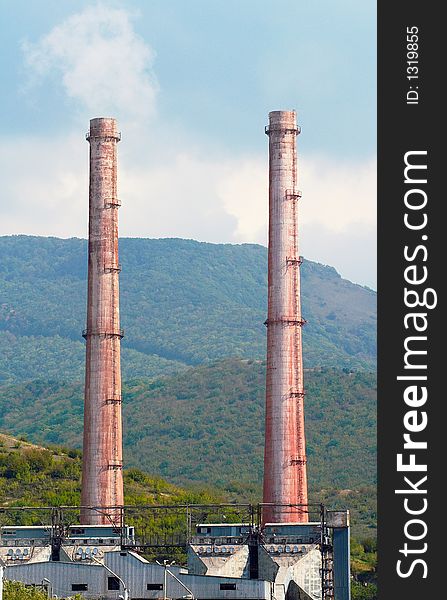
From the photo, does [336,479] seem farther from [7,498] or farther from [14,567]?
[14,567]

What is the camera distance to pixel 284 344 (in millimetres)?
75562

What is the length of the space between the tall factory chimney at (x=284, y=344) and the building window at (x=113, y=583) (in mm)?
8574

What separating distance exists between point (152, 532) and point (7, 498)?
14.3m

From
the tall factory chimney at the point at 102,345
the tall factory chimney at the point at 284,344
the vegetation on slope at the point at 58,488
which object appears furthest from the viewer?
the vegetation on slope at the point at 58,488

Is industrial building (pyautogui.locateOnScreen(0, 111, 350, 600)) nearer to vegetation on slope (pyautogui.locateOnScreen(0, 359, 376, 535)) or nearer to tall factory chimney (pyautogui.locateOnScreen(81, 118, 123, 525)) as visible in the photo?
tall factory chimney (pyautogui.locateOnScreen(81, 118, 123, 525))

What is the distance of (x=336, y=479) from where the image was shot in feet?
484

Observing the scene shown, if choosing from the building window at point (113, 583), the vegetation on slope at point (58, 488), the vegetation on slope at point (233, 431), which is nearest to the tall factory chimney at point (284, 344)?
the building window at point (113, 583)

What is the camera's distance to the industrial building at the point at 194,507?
6925cm

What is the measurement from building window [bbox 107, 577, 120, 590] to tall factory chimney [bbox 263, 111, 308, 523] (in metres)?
8.57

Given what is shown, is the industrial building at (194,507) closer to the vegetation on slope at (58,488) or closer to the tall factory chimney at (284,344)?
the tall factory chimney at (284,344)

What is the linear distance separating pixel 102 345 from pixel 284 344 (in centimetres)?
904

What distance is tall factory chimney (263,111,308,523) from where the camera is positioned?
243ft

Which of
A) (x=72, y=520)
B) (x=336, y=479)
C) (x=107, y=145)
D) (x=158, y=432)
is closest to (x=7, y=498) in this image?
(x=72, y=520)

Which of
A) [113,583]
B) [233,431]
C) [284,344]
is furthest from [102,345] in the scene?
[233,431]
